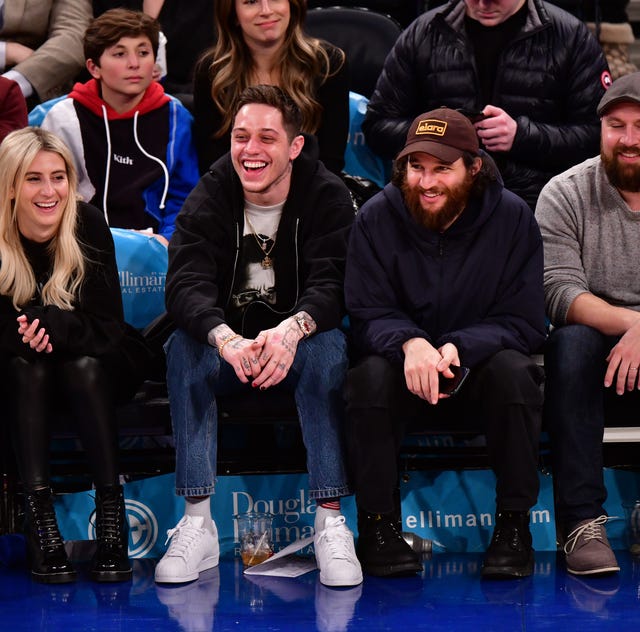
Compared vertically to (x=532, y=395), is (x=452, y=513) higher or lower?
lower

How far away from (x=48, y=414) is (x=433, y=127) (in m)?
1.44

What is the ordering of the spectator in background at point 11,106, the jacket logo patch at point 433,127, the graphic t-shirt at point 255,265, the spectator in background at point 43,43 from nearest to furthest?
the jacket logo patch at point 433,127, the graphic t-shirt at point 255,265, the spectator in background at point 11,106, the spectator in background at point 43,43

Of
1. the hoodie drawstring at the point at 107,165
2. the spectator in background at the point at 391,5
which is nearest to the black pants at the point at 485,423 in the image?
the hoodie drawstring at the point at 107,165

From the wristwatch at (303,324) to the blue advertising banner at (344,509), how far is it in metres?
0.55

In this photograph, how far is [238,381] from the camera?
3.64 m

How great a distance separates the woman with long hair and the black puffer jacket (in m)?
0.24

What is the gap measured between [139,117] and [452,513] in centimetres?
198

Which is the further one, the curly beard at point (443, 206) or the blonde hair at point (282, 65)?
the blonde hair at point (282, 65)

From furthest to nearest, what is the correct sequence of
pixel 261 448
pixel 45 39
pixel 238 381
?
1. pixel 45 39
2. pixel 261 448
3. pixel 238 381

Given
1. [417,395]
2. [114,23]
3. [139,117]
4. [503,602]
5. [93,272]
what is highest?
[114,23]

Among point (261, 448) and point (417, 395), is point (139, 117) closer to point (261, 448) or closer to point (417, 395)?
point (261, 448)

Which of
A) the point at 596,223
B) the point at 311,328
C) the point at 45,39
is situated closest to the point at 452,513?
the point at 311,328

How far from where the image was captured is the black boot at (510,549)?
11.1ft

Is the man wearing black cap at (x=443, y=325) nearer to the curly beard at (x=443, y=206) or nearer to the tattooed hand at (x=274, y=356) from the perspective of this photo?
the curly beard at (x=443, y=206)
